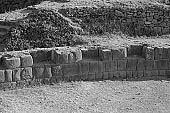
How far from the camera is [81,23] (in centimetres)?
903

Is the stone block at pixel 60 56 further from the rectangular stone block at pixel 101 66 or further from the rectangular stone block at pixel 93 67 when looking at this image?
the rectangular stone block at pixel 101 66

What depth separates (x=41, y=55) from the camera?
24.0ft

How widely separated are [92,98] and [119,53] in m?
1.47

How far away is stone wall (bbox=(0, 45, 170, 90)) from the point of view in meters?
6.96

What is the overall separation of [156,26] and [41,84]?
424 centimetres

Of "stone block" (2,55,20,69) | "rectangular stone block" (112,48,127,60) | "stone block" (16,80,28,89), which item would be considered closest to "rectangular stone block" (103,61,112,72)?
"rectangular stone block" (112,48,127,60)

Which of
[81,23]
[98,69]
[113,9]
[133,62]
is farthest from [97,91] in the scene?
[113,9]

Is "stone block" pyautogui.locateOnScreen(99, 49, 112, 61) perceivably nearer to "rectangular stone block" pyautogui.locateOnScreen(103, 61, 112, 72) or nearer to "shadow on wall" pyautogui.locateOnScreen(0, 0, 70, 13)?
"rectangular stone block" pyautogui.locateOnScreen(103, 61, 112, 72)

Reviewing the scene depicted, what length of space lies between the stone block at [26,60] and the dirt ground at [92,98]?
0.56 m

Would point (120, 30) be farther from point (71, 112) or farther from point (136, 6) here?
point (71, 112)

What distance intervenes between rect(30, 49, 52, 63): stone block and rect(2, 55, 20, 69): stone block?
0.45 meters

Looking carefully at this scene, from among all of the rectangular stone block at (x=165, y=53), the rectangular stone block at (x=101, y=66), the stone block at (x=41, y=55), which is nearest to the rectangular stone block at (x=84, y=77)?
the rectangular stone block at (x=101, y=66)

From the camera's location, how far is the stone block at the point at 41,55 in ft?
23.7

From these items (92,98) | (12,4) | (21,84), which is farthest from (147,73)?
(12,4)
